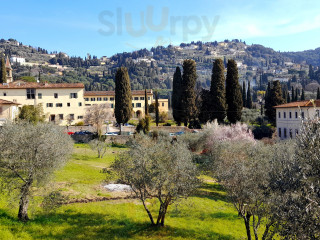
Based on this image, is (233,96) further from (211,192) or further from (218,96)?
(211,192)

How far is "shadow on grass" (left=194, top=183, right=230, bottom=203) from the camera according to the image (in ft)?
75.7

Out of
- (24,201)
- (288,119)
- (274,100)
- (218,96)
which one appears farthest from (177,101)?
(24,201)

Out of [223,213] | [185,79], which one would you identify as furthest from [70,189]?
[185,79]

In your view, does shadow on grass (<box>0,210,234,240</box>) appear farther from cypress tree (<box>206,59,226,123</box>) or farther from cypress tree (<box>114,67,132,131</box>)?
cypress tree (<box>114,67,132,131</box>)

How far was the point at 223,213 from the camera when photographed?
19703 mm

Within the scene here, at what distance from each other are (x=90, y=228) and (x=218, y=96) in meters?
38.9

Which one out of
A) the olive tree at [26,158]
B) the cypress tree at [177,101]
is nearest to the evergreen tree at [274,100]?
the cypress tree at [177,101]

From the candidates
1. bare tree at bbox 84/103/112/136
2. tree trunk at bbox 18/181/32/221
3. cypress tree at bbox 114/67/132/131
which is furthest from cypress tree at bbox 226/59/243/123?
tree trunk at bbox 18/181/32/221

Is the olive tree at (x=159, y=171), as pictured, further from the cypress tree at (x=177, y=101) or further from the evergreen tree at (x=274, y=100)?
the evergreen tree at (x=274, y=100)

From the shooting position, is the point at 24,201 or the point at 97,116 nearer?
the point at 24,201

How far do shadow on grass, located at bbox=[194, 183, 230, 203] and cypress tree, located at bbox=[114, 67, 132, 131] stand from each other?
27.7 metres

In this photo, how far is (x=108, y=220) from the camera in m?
15.9

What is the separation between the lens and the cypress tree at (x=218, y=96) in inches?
1916

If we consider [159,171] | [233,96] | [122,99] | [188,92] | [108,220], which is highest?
[188,92]
